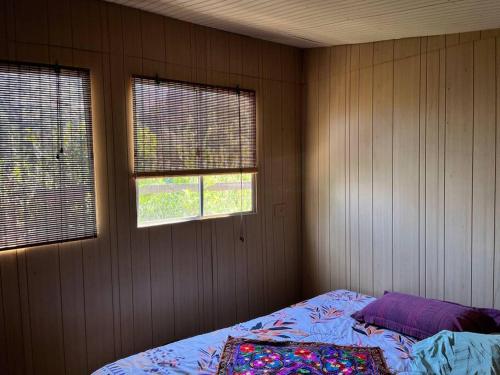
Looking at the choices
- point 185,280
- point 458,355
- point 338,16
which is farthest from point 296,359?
point 338,16

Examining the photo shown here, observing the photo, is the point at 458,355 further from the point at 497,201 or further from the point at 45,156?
the point at 45,156

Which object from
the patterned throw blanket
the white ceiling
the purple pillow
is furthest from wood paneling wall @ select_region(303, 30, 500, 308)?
the patterned throw blanket

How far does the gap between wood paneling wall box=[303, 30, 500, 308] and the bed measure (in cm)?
52

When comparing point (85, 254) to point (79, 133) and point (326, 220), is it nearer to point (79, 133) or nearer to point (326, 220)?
point (79, 133)

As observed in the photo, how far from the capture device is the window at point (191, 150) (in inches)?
113

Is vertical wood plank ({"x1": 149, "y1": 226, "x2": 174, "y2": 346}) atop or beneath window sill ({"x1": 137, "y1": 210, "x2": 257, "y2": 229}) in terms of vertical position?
beneath

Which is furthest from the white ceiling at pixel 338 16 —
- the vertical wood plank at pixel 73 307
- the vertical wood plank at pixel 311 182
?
the vertical wood plank at pixel 73 307

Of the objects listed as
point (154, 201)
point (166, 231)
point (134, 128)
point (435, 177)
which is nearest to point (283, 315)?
point (166, 231)

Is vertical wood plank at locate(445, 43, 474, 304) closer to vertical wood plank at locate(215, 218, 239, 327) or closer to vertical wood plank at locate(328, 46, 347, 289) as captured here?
vertical wood plank at locate(328, 46, 347, 289)

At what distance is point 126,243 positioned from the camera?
111 inches

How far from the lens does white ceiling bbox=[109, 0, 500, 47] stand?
2.32 m

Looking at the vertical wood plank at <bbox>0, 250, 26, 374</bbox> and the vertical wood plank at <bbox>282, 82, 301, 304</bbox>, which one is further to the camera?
the vertical wood plank at <bbox>282, 82, 301, 304</bbox>

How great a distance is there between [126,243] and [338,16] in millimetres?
2029

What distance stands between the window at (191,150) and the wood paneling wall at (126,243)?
0.08 meters
